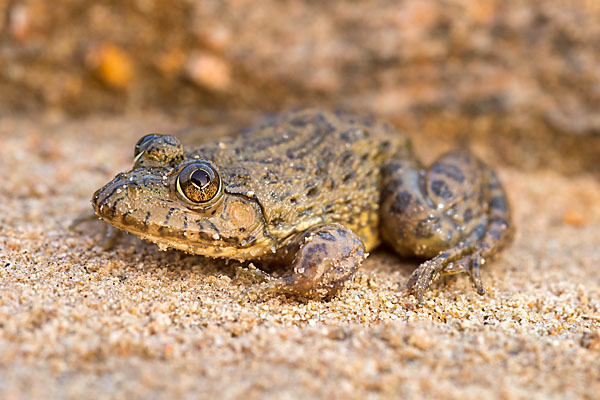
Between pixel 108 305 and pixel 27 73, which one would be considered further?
pixel 27 73

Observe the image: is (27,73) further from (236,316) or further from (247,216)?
(236,316)

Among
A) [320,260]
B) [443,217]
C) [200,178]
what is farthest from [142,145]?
[443,217]

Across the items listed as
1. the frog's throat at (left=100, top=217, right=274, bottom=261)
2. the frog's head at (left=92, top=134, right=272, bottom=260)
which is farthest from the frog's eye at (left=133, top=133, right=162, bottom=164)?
the frog's throat at (left=100, top=217, right=274, bottom=261)

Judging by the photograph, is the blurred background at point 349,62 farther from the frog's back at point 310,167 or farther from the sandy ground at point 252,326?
the sandy ground at point 252,326

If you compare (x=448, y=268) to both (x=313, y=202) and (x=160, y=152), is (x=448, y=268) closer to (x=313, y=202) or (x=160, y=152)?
(x=313, y=202)

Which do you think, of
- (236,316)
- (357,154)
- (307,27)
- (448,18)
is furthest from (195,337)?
(448,18)

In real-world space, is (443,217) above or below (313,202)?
below

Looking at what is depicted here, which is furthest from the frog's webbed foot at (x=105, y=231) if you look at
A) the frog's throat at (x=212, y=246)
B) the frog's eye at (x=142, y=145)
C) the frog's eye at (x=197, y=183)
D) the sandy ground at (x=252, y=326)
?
the frog's eye at (x=197, y=183)
